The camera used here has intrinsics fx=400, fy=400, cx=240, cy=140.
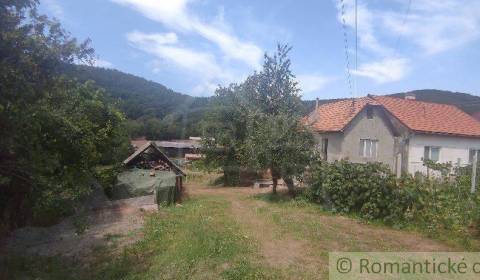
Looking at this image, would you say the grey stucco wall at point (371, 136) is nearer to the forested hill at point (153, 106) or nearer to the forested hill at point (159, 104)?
the forested hill at point (159, 104)

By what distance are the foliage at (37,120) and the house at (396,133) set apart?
14.1 metres

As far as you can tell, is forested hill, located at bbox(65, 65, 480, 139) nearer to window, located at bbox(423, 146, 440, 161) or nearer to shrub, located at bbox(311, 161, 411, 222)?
window, located at bbox(423, 146, 440, 161)

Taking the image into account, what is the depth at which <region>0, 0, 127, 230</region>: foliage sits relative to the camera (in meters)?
6.05

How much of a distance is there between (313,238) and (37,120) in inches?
250

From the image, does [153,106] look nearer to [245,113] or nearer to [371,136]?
[245,113]

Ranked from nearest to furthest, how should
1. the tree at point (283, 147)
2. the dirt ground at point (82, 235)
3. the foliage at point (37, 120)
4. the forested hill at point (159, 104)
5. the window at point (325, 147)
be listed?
the foliage at point (37, 120), the dirt ground at point (82, 235), the tree at point (283, 147), the window at point (325, 147), the forested hill at point (159, 104)

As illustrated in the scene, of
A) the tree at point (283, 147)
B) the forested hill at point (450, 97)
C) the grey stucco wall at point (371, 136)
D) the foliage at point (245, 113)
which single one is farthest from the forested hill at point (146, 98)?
the forested hill at point (450, 97)

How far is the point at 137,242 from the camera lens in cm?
922

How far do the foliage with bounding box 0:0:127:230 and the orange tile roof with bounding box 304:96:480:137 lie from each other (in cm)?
1482

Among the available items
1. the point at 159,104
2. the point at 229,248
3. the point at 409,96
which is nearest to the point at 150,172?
the point at 229,248

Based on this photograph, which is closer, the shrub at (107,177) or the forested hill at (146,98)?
the shrub at (107,177)

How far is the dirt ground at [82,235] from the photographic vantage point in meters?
9.16

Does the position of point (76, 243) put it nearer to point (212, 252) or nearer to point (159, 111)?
point (212, 252)

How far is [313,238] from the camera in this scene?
930cm
